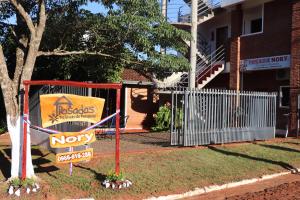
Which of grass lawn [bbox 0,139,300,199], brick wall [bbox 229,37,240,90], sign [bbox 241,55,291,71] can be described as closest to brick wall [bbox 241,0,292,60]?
sign [bbox 241,55,291,71]

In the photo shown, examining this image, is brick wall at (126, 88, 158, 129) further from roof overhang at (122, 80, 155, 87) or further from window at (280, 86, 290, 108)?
window at (280, 86, 290, 108)

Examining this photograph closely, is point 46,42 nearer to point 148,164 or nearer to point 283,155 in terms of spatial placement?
point 148,164

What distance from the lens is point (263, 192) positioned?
9422 mm

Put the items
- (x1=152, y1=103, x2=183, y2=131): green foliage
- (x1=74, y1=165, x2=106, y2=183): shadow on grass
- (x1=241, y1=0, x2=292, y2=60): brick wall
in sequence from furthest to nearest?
(x1=152, y1=103, x2=183, y2=131): green foliage, (x1=241, y1=0, x2=292, y2=60): brick wall, (x1=74, y1=165, x2=106, y2=183): shadow on grass

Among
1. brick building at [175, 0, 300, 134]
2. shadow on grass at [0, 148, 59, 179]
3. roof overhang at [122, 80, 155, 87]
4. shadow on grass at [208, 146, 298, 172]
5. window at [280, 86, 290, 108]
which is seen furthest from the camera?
roof overhang at [122, 80, 155, 87]

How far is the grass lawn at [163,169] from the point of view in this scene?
346 inches

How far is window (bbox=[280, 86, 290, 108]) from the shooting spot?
20881 millimetres

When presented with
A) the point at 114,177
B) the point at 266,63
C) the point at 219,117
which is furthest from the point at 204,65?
the point at 114,177

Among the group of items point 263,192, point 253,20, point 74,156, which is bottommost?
point 263,192

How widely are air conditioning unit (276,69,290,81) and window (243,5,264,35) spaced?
234 cm

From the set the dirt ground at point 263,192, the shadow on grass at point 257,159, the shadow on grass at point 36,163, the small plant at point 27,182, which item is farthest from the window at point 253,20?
the small plant at point 27,182

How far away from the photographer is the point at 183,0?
25.9 meters

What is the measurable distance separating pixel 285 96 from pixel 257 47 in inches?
108

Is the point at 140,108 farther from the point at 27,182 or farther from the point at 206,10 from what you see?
the point at 27,182
